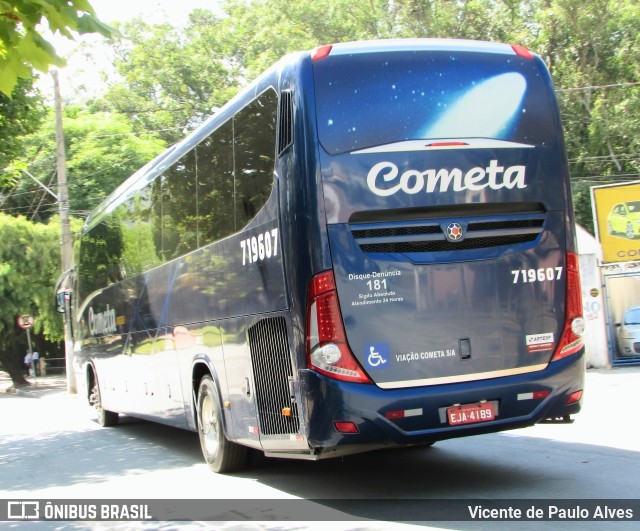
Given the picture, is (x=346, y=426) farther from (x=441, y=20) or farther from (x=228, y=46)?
(x=228, y=46)

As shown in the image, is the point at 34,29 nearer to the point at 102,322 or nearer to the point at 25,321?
the point at 102,322

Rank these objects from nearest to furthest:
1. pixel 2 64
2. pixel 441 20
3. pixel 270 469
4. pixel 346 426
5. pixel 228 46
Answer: pixel 2 64 < pixel 346 426 < pixel 270 469 < pixel 441 20 < pixel 228 46

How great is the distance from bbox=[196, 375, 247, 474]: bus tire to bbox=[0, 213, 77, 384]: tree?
71.4 ft

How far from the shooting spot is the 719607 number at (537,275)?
6844 mm

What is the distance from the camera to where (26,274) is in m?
29.8

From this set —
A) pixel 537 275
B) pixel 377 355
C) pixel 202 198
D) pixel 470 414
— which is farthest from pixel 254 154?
pixel 470 414

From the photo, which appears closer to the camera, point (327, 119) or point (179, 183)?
point (327, 119)

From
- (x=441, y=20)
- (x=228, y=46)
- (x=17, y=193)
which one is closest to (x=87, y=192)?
(x=17, y=193)

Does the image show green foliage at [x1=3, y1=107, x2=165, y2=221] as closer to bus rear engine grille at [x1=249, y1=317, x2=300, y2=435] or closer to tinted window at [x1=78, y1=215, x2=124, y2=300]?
tinted window at [x1=78, y1=215, x2=124, y2=300]

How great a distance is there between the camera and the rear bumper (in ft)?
20.9

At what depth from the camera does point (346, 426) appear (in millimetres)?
6379

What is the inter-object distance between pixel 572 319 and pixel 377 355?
1.79m

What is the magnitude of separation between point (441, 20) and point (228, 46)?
1349 centimetres

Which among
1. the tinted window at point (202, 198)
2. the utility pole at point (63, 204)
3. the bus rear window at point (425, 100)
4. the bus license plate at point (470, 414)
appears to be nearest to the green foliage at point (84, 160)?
the utility pole at point (63, 204)
